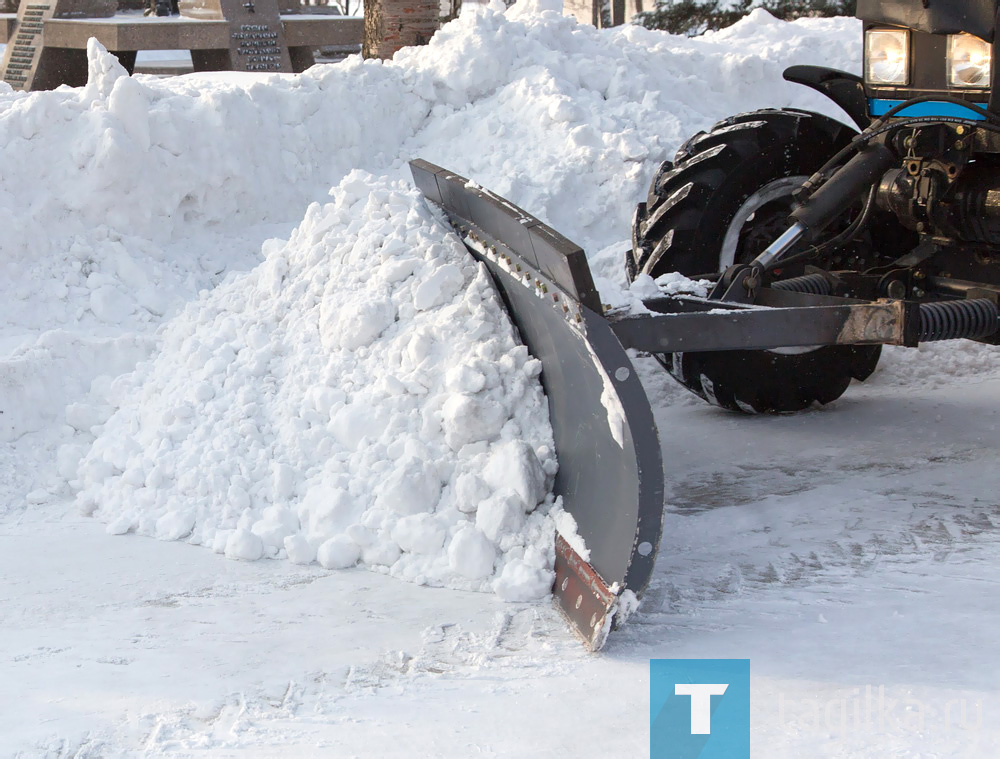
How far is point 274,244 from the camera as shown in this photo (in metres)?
4.88

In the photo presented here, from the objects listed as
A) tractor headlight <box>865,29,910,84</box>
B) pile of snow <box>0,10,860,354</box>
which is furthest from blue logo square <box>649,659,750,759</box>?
pile of snow <box>0,10,860,354</box>

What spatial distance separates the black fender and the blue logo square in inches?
99.1

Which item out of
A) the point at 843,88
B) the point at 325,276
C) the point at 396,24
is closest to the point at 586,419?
the point at 325,276

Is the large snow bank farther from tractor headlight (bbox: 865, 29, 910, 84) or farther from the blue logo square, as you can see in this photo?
tractor headlight (bbox: 865, 29, 910, 84)

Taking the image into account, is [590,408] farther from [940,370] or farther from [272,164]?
[272,164]

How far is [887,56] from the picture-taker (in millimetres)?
4082

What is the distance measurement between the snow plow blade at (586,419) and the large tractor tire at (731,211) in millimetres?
1149

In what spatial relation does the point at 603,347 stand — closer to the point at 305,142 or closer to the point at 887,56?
the point at 887,56

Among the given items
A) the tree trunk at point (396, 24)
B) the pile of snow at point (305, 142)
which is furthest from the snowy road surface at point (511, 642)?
the tree trunk at point (396, 24)

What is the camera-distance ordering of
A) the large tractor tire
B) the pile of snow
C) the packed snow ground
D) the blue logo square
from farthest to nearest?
the pile of snow, the large tractor tire, the packed snow ground, the blue logo square

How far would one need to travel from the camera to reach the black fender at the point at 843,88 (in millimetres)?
4473

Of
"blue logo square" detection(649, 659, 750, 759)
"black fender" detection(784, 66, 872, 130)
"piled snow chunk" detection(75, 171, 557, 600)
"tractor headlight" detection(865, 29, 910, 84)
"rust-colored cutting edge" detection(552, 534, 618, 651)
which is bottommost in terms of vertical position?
"blue logo square" detection(649, 659, 750, 759)

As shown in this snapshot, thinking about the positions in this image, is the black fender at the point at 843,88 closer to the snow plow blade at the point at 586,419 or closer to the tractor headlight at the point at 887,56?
the tractor headlight at the point at 887,56

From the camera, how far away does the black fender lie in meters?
4.47
